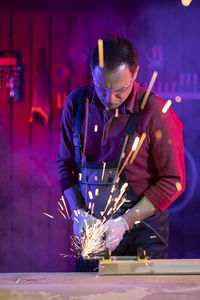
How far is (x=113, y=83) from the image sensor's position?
2154mm

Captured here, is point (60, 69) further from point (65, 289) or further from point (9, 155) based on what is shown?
point (65, 289)

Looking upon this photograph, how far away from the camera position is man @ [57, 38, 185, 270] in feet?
7.27

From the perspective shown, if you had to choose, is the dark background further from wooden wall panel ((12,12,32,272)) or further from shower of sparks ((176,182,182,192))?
shower of sparks ((176,182,182,192))

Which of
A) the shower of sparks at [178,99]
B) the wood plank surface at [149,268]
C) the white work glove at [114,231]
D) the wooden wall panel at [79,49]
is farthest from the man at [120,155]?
the shower of sparks at [178,99]

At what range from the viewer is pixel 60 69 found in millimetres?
3646

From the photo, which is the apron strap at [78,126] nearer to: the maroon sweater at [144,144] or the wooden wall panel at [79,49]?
the maroon sweater at [144,144]

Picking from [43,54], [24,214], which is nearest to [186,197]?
[24,214]

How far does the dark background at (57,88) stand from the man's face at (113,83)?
140cm

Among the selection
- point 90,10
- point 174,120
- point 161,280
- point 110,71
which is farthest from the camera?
point 90,10

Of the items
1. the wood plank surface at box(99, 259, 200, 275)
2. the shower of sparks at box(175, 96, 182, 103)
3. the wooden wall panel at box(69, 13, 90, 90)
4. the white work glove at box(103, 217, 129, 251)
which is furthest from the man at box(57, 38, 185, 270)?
the shower of sparks at box(175, 96, 182, 103)

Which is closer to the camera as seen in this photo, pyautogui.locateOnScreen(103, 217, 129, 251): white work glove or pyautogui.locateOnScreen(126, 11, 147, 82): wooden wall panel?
pyautogui.locateOnScreen(103, 217, 129, 251): white work glove

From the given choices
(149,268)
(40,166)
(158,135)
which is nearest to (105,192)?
(158,135)

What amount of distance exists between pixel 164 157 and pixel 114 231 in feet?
1.69

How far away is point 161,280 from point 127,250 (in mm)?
807
